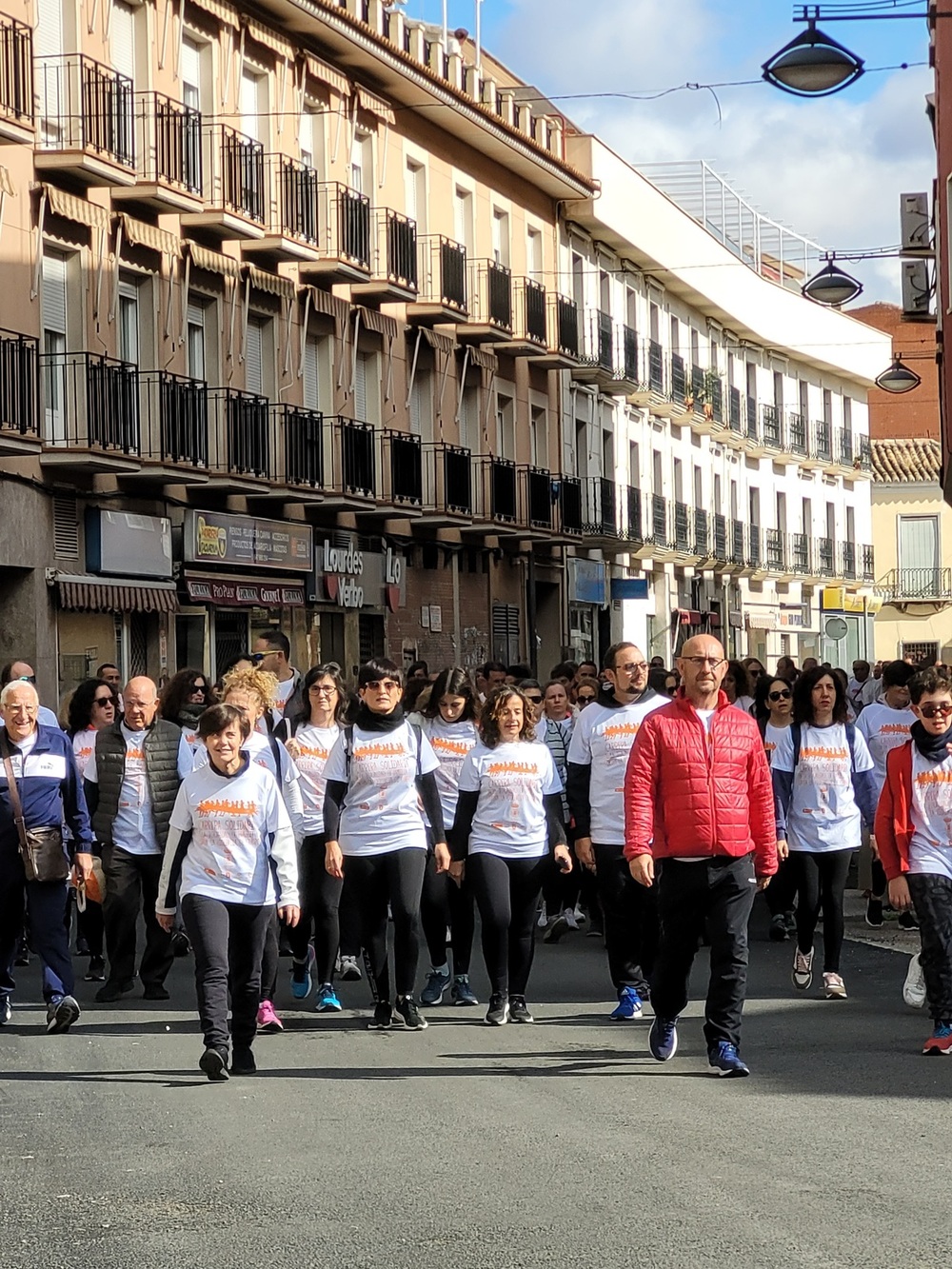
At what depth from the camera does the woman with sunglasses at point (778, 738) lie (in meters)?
13.6

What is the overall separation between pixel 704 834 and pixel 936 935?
1.54 m

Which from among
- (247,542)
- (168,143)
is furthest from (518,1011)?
(247,542)

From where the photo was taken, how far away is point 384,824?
11312 millimetres

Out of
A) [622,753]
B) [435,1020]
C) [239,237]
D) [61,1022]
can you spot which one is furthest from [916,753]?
[239,237]

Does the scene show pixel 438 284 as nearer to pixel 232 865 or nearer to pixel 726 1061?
pixel 232 865

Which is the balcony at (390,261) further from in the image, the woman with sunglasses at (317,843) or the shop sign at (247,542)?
the woman with sunglasses at (317,843)

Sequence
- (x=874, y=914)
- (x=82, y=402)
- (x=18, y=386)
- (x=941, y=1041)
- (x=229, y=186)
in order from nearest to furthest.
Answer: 1. (x=941, y=1041)
2. (x=874, y=914)
3. (x=18, y=386)
4. (x=82, y=402)
5. (x=229, y=186)

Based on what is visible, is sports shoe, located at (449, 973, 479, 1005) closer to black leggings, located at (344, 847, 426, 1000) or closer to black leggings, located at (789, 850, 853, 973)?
black leggings, located at (344, 847, 426, 1000)

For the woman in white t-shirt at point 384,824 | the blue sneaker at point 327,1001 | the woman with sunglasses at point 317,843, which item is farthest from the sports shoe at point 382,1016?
the woman with sunglasses at point 317,843

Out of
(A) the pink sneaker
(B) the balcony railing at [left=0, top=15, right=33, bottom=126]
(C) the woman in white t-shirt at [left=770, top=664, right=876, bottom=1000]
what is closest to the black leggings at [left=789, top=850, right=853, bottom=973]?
(C) the woman in white t-shirt at [left=770, top=664, right=876, bottom=1000]

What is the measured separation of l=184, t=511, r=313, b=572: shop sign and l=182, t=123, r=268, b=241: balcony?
3.56 m

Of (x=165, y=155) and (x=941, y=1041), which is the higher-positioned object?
(x=165, y=155)

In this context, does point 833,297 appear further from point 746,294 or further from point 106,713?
point 746,294

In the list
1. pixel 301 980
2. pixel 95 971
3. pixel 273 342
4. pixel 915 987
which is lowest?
pixel 95 971
